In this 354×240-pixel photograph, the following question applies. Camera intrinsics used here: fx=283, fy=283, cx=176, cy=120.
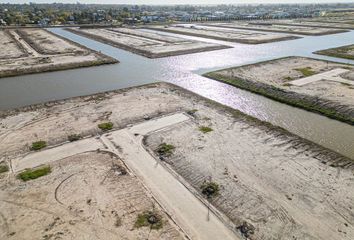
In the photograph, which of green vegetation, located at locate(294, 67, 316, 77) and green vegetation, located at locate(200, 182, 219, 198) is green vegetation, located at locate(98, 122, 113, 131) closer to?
green vegetation, located at locate(200, 182, 219, 198)

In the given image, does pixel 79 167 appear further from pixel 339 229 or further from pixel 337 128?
pixel 337 128

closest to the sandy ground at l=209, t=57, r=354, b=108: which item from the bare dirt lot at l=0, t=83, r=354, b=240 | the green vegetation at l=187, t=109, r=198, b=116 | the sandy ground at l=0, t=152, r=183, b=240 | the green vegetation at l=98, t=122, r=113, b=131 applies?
the bare dirt lot at l=0, t=83, r=354, b=240

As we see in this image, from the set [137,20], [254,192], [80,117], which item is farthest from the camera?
[137,20]

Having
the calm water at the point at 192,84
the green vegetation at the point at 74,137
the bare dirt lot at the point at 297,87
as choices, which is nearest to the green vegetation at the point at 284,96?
the bare dirt lot at the point at 297,87

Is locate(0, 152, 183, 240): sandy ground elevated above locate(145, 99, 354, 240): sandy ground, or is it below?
above

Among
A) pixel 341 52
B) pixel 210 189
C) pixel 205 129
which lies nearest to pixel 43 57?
pixel 205 129

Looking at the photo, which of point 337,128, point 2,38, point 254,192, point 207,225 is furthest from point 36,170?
point 2,38
